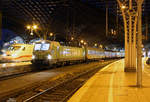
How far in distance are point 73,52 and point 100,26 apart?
47.9 metres

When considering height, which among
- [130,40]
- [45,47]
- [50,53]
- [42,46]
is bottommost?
[50,53]

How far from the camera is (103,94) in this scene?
29.8ft

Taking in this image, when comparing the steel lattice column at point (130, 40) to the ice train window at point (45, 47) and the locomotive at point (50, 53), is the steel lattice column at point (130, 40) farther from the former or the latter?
the ice train window at point (45, 47)

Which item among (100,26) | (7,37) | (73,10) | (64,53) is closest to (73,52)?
(64,53)

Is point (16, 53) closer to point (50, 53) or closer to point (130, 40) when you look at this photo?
point (50, 53)

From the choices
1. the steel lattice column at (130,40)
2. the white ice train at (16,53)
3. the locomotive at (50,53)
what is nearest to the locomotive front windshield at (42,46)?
the locomotive at (50,53)

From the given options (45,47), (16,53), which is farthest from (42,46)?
(16,53)

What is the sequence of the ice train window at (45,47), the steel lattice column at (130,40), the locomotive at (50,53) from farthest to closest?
the ice train window at (45,47)
the locomotive at (50,53)
the steel lattice column at (130,40)

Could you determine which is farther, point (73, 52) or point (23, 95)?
point (73, 52)

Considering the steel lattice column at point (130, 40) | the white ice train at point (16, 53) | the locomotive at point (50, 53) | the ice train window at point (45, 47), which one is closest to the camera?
the steel lattice column at point (130, 40)

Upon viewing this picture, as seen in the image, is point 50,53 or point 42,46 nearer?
point 50,53

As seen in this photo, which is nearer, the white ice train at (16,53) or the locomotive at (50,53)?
the locomotive at (50,53)

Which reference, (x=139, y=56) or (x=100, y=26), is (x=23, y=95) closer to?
(x=139, y=56)

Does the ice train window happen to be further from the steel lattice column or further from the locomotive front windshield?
the steel lattice column
